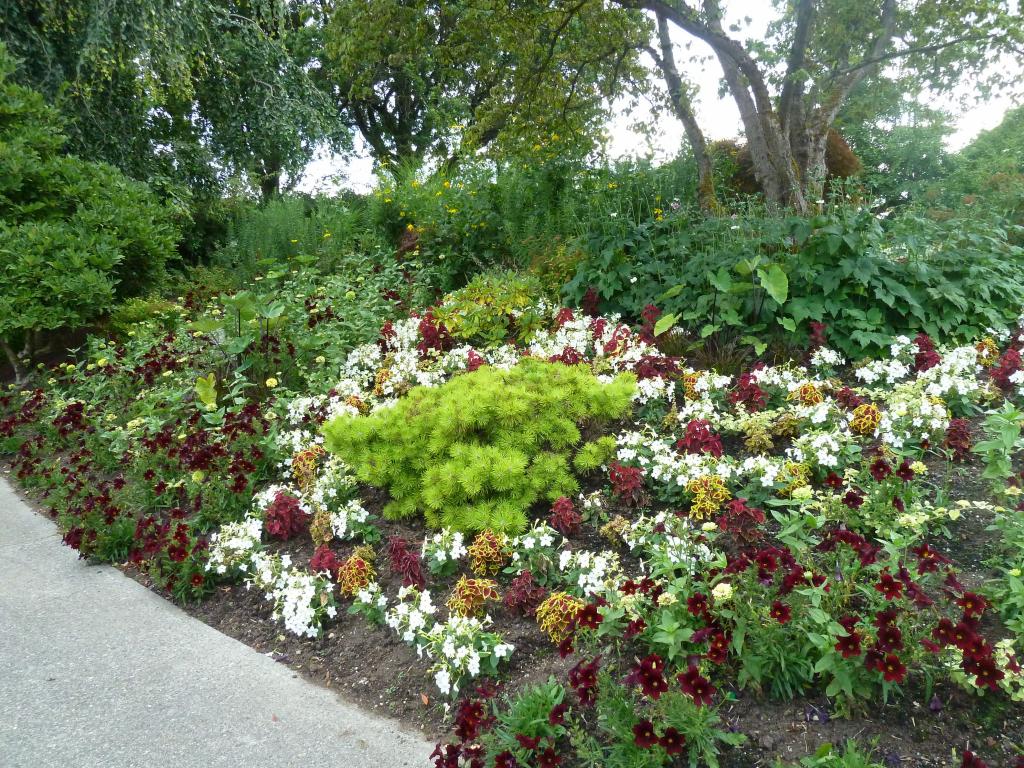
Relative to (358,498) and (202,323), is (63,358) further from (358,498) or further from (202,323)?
(358,498)

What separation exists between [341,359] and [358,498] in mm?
1833

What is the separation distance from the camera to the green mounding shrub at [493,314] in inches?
209

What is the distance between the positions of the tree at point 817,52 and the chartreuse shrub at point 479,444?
155 inches

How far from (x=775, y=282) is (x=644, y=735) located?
3276 millimetres

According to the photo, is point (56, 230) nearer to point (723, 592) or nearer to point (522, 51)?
point (522, 51)

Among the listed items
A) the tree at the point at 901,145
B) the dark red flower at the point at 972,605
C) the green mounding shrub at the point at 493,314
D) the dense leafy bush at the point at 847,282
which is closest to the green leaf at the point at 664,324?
the dense leafy bush at the point at 847,282

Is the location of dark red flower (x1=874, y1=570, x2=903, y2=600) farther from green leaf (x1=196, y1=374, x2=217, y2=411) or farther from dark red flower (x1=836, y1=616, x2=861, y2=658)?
green leaf (x1=196, y1=374, x2=217, y2=411)

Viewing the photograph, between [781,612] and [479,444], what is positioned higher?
[479,444]

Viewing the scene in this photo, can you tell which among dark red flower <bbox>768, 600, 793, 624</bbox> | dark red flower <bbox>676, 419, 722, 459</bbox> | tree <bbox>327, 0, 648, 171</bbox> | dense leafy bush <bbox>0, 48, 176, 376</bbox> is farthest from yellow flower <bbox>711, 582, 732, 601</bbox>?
dense leafy bush <bbox>0, 48, 176, 376</bbox>

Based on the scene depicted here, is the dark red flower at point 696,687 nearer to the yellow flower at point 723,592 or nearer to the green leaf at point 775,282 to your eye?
the yellow flower at point 723,592

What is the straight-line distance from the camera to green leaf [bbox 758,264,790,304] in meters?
4.35

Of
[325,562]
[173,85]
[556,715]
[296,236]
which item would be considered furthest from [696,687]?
[296,236]

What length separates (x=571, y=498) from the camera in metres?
3.41

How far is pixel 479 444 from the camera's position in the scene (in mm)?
3402
